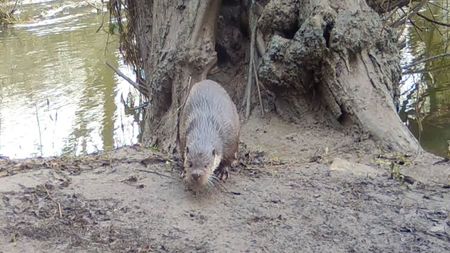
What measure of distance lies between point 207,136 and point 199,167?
11.7 inches

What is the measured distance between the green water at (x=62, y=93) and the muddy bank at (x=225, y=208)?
12.8 ft

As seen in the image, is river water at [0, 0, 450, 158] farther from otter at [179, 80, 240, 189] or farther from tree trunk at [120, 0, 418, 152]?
otter at [179, 80, 240, 189]

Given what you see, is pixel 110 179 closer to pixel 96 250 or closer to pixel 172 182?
pixel 172 182

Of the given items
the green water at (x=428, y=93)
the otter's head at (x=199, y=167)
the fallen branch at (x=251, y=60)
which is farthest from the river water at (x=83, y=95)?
the otter's head at (x=199, y=167)

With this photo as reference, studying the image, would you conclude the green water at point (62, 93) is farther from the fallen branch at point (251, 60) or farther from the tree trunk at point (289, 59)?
the fallen branch at point (251, 60)

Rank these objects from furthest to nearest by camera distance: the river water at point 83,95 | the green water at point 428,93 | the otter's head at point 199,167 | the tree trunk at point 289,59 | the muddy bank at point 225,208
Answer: the river water at point 83,95 → the green water at point 428,93 → the tree trunk at point 289,59 → the otter's head at point 199,167 → the muddy bank at point 225,208

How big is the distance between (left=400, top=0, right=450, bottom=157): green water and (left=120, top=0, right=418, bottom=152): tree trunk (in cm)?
176

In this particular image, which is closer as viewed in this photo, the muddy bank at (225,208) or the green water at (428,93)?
the muddy bank at (225,208)

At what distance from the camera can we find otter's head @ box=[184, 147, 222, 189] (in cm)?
378

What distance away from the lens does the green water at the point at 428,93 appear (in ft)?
26.2

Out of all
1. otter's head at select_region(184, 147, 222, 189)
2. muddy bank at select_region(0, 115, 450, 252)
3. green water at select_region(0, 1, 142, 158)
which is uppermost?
otter's head at select_region(184, 147, 222, 189)

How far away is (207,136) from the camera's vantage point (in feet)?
13.4

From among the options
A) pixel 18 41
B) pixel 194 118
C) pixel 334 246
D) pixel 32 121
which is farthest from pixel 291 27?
pixel 18 41

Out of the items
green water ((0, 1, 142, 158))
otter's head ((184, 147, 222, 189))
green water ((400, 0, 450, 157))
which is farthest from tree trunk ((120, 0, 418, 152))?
green water ((0, 1, 142, 158))
